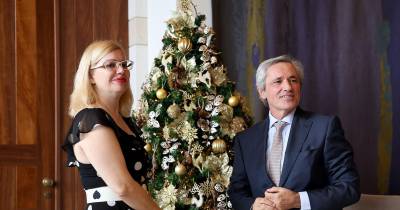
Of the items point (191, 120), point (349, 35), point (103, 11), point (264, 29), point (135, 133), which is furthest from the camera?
point (103, 11)

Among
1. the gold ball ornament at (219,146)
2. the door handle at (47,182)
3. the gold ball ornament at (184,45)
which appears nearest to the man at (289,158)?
the gold ball ornament at (219,146)

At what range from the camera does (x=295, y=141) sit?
2.57 m

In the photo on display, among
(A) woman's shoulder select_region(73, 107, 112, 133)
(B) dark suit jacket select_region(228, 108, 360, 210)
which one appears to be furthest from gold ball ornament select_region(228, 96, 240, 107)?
(A) woman's shoulder select_region(73, 107, 112, 133)

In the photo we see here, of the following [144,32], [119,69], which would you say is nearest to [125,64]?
[119,69]

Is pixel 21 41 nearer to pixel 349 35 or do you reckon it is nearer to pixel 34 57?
pixel 34 57

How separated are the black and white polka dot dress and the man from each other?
0.70 meters

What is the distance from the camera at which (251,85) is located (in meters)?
4.07

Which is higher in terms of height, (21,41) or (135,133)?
(21,41)

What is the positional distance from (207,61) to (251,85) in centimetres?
100

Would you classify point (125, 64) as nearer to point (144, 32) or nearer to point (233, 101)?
point (233, 101)

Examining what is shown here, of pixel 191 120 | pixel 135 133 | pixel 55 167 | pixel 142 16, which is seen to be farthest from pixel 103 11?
pixel 135 133

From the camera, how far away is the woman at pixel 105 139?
194 centimetres

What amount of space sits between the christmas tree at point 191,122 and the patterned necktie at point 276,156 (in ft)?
1.40

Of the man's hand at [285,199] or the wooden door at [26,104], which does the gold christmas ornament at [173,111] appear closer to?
the man's hand at [285,199]
